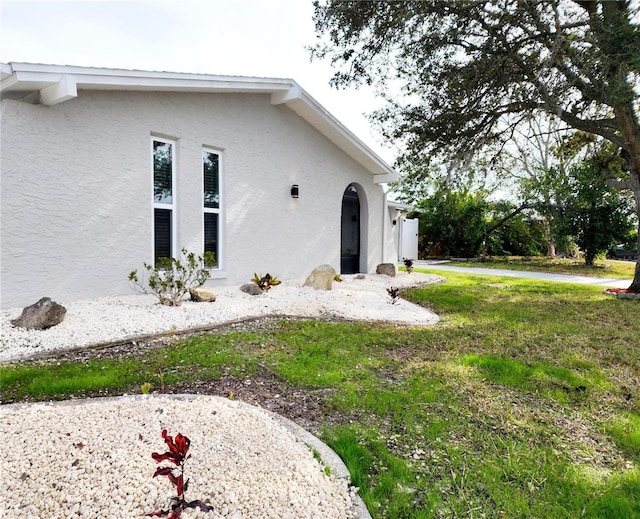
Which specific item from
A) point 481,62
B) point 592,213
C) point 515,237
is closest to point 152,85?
point 481,62

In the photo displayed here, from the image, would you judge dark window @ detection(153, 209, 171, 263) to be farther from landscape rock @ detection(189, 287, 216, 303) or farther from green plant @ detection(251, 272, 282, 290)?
green plant @ detection(251, 272, 282, 290)

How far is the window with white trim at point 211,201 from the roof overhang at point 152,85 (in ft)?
4.36

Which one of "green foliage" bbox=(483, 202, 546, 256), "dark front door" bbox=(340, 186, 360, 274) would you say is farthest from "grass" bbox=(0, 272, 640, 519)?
"green foliage" bbox=(483, 202, 546, 256)

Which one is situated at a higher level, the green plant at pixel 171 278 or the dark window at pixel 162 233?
the dark window at pixel 162 233

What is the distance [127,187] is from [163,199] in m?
0.74

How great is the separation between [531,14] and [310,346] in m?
7.41

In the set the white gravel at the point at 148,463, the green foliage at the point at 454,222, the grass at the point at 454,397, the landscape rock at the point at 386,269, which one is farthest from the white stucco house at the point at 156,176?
the green foliage at the point at 454,222

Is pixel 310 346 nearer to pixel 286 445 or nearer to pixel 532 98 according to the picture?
pixel 286 445

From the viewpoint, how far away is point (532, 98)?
831 centimetres

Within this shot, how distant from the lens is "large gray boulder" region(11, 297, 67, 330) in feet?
15.6

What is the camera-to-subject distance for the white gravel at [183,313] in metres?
4.55

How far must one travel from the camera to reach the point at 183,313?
19.5 ft

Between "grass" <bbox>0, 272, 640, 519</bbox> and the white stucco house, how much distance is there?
2.62 metres

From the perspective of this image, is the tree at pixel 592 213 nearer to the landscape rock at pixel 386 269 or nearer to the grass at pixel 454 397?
the landscape rock at pixel 386 269
